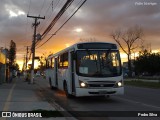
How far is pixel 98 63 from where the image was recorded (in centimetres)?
1867

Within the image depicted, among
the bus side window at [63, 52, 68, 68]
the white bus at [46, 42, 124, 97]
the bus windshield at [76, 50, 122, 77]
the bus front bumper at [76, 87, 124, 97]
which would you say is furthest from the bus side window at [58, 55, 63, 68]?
the bus front bumper at [76, 87, 124, 97]

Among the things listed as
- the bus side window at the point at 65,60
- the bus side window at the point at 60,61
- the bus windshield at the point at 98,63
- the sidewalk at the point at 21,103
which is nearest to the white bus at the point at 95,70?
the bus windshield at the point at 98,63

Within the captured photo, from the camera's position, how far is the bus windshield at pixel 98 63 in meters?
18.5

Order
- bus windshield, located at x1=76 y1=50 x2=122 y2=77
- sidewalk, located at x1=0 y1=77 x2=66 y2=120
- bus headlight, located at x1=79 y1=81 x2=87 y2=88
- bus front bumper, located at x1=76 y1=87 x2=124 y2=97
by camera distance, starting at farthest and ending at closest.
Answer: bus windshield, located at x1=76 y1=50 x2=122 y2=77 → bus headlight, located at x1=79 y1=81 x2=87 y2=88 → bus front bumper, located at x1=76 y1=87 x2=124 y2=97 → sidewalk, located at x1=0 y1=77 x2=66 y2=120

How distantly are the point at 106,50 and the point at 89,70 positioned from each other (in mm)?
1514

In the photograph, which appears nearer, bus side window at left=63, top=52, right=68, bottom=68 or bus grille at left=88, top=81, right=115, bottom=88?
bus grille at left=88, top=81, right=115, bottom=88

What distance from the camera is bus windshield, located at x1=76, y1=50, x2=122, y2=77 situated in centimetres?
1853

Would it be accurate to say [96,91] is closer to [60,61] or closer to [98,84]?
[98,84]

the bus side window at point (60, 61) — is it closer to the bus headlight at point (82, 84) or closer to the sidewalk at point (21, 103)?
the sidewalk at point (21, 103)

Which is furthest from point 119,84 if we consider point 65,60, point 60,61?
point 60,61

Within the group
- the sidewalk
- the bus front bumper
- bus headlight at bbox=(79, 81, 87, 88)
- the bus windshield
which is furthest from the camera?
the bus windshield

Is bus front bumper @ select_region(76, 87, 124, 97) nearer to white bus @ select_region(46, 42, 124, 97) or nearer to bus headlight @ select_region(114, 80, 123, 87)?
white bus @ select_region(46, 42, 124, 97)

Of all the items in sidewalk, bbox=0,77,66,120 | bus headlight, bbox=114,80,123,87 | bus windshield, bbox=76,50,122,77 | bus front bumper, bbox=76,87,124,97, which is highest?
bus windshield, bbox=76,50,122,77

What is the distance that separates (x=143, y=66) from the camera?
98.4 metres
